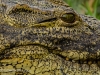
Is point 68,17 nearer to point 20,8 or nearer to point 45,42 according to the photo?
point 45,42

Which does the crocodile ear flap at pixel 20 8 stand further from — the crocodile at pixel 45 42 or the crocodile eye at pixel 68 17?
the crocodile eye at pixel 68 17

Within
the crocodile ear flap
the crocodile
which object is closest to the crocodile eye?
the crocodile

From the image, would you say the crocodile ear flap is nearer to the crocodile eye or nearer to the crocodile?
the crocodile

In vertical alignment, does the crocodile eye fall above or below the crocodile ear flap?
below

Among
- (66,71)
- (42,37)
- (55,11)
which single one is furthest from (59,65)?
(55,11)

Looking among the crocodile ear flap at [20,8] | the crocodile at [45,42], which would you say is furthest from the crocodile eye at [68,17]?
the crocodile ear flap at [20,8]

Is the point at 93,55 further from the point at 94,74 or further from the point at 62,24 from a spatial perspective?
the point at 62,24

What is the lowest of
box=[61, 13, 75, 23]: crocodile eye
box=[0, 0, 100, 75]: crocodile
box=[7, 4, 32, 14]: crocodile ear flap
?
box=[0, 0, 100, 75]: crocodile

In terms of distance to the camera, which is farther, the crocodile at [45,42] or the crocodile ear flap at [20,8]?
the crocodile ear flap at [20,8]
